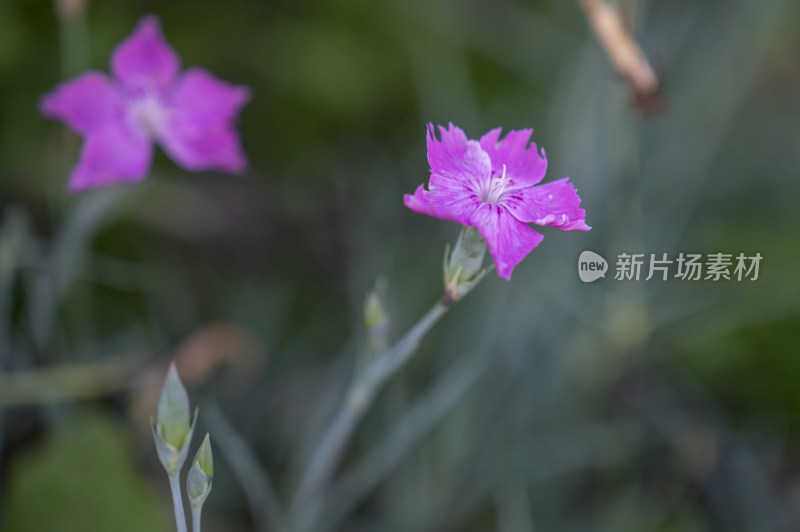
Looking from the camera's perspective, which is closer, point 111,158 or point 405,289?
point 111,158

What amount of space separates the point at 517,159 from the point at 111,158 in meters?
0.72

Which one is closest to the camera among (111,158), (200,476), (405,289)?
(200,476)

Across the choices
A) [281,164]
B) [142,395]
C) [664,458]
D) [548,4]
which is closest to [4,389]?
[142,395]

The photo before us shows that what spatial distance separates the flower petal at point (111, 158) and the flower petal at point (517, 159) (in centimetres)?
64

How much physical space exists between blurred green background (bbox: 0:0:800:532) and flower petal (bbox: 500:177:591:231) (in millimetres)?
521

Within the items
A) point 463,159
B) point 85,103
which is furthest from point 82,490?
point 463,159

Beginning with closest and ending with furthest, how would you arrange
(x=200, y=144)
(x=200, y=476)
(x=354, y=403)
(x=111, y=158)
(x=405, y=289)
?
(x=200, y=476), (x=354, y=403), (x=111, y=158), (x=200, y=144), (x=405, y=289)

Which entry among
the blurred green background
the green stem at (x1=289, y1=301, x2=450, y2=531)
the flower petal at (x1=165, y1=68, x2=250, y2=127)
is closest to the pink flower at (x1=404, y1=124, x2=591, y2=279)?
the green stem at (x1=289, y1=301, x2=450, y2=531)

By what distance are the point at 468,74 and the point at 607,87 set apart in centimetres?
54

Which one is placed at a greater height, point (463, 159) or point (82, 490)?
point (463, 159)

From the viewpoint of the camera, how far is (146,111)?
137 centimetres

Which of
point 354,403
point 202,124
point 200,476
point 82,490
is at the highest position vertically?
point 202,124

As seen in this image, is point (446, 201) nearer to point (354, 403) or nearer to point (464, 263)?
point (464, 263)

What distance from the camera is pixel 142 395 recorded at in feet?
4.83
